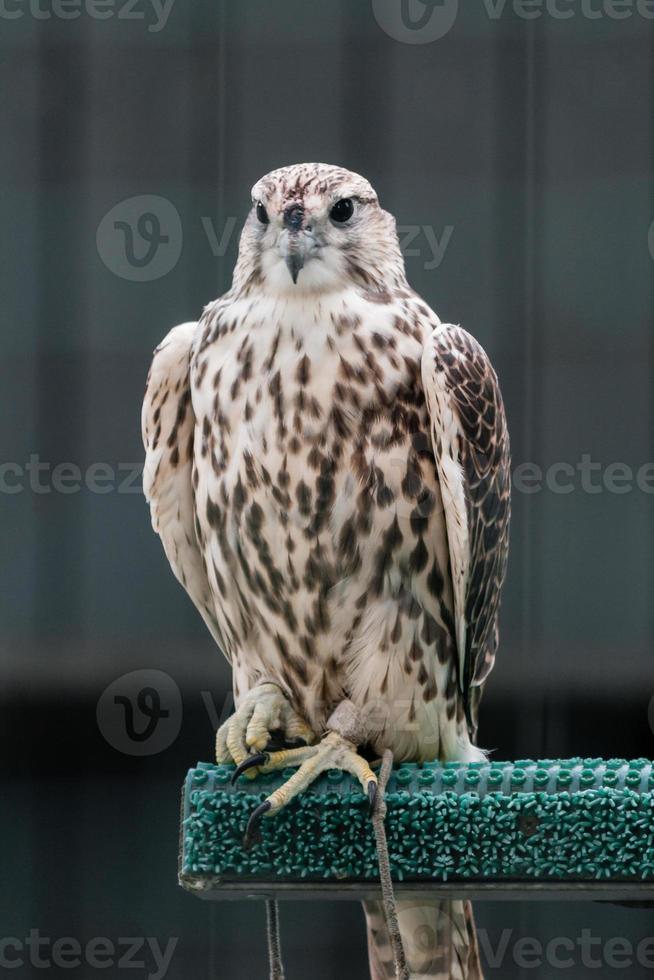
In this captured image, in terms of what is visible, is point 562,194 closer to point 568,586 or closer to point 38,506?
point 568,586

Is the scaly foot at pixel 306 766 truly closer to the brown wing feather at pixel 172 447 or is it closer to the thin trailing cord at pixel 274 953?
the thin trailing cord at pixel 274 953

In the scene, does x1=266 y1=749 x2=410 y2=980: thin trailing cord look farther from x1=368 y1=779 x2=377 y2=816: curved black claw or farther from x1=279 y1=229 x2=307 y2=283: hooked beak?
x1=279 y1=229 x2=307 y2=283: hooked beak

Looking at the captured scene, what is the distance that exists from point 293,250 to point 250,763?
27.7 inches

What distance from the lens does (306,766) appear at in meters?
1.89

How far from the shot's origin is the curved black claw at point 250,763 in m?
1.84

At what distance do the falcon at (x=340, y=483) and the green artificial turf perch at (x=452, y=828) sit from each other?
74 millimetres

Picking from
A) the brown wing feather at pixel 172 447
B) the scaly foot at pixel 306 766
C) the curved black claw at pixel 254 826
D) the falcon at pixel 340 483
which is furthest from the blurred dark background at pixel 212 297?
the curved black claw at pixel 254 826

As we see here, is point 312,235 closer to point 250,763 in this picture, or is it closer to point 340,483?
point 340,483

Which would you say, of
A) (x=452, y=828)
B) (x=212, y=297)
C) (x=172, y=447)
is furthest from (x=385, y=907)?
(x=212, y=297)

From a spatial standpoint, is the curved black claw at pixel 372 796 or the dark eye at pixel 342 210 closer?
the curved black claw at pixel 372 796

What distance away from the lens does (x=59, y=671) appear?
324 centimetres

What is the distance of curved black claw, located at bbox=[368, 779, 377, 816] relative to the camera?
5.99 feet

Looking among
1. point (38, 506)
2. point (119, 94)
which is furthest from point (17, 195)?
point (38, 506)

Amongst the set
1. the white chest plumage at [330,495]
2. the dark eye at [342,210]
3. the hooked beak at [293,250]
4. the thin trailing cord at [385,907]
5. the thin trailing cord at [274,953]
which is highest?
the dark eye at [342,210]
